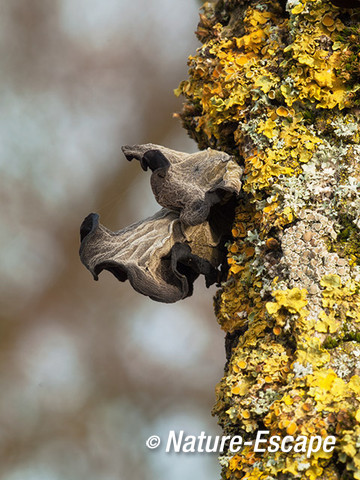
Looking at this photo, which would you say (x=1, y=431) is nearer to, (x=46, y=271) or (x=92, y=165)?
(x=46, y=271)

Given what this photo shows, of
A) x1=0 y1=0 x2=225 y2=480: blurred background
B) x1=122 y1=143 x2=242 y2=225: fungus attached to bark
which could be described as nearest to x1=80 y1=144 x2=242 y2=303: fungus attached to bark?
x1=122 y1=143 x2=242 y2=225: fungus attached to bark

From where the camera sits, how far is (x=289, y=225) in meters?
1.10

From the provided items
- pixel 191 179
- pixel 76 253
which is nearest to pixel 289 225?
pixel 191 179

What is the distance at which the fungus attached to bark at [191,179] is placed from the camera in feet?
3.67

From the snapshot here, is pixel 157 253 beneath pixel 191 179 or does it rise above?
beneath

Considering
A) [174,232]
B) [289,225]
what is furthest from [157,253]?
[289,225]

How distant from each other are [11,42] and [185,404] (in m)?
1.69

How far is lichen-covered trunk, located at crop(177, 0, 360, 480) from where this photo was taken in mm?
932

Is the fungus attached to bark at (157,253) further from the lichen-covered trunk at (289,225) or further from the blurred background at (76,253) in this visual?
the blurred background at (76,253)

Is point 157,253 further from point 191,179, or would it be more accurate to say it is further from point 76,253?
point 76,253

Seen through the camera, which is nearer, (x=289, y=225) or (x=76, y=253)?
(x=289, y=225)

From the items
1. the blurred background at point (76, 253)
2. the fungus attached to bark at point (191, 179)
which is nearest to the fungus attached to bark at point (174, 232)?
the fungus attached to bark at point (191, 179)

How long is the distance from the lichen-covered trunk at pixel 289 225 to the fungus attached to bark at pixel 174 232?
0.04 m

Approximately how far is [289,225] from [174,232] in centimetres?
23
